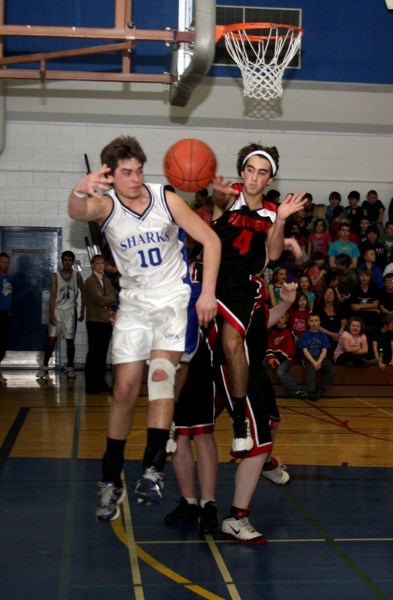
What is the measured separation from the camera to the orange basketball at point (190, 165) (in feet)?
19.8

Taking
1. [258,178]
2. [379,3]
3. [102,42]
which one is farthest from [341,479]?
[379,3]

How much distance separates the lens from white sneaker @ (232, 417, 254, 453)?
600cm

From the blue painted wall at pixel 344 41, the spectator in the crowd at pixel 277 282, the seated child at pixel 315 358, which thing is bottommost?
the seated child at pixel 315 358

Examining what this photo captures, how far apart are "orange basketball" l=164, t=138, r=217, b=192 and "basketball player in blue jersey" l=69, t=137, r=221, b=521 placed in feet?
0.91

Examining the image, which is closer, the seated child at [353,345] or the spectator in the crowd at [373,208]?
the seated child at [353,345]

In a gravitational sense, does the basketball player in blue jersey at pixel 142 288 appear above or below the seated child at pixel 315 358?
above

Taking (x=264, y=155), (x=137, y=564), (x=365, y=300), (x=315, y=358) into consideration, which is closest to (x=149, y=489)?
(x=137, y=564)

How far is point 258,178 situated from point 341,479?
10.1ft

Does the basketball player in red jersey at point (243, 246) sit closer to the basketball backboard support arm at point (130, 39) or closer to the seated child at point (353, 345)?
the basketball backboard support arm at point (130, 39)

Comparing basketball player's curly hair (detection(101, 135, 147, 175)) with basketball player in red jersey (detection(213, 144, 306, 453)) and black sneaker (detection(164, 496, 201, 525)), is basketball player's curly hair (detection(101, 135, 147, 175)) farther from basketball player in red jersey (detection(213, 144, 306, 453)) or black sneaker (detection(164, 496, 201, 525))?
black sneaker (detection(164, 496, 201, 525))

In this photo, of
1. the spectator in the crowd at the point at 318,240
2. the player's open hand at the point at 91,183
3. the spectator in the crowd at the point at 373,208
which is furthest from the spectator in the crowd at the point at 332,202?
the player's open hand at the point at 91,183

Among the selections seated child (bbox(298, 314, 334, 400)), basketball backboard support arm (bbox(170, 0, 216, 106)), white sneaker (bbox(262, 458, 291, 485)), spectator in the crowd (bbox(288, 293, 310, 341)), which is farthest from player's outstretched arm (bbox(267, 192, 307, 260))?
spectator in the crowd (bbox(288, 293, 310, 341))

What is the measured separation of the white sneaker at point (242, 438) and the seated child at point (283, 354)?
26.2ft

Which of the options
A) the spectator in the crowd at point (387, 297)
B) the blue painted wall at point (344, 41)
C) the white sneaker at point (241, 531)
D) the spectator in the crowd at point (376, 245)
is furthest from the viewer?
the blue painted wall at point (344, 41)
